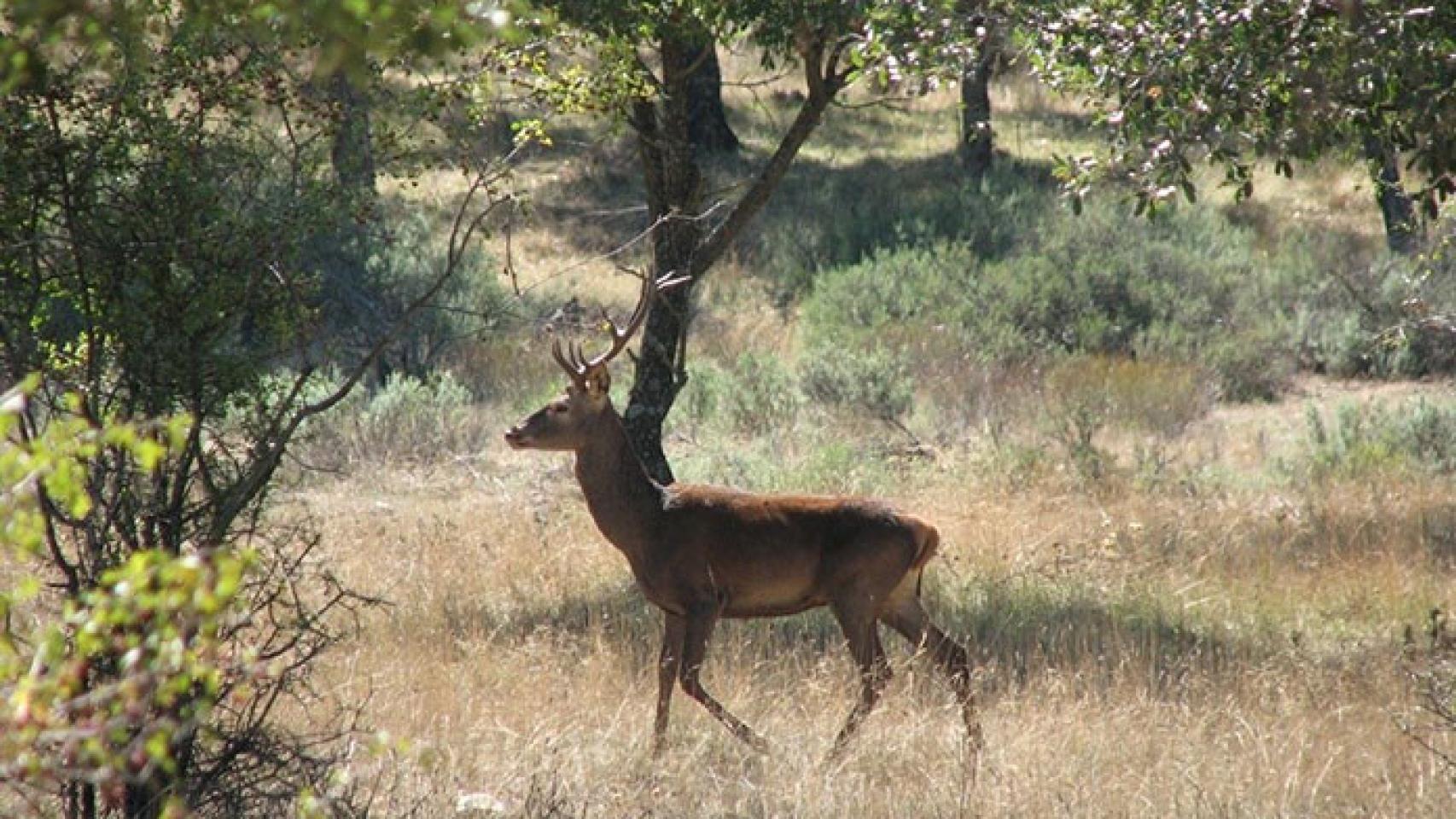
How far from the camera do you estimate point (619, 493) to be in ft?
28.5

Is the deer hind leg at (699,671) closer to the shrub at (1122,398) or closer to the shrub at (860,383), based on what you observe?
the shrub at (1122,398)

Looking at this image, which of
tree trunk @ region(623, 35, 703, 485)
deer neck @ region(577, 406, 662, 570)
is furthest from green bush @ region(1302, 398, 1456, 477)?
deer neck @ region(577, 406, 662, 570)

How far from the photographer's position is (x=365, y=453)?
1541cm

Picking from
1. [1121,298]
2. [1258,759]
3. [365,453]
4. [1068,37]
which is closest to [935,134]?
[1121,298]

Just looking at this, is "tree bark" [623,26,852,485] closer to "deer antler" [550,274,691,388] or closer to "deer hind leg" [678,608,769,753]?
"deer antler" [550,274,691,388]

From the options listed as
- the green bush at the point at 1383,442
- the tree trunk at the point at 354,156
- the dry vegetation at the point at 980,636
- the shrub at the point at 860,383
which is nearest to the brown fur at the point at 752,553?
the dry vegetation at the point at 980,636

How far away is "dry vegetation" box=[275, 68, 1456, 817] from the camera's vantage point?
7262 mm

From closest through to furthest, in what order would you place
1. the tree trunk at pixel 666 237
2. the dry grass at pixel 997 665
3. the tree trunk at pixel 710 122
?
the dry grass at pixel 997 665
the tree trunk at pixel 666 237
the tree trunk at pixel 710 122

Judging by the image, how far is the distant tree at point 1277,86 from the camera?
6941mm

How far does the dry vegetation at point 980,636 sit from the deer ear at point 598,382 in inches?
51.3

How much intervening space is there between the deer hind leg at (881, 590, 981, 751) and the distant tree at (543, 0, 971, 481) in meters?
2.62

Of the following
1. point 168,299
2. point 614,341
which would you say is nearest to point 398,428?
point 614,341

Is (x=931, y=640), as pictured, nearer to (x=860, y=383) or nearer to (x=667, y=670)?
(x=667, y=670)

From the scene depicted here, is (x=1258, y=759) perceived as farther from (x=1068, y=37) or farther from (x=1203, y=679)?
(x=1068, y=37)
